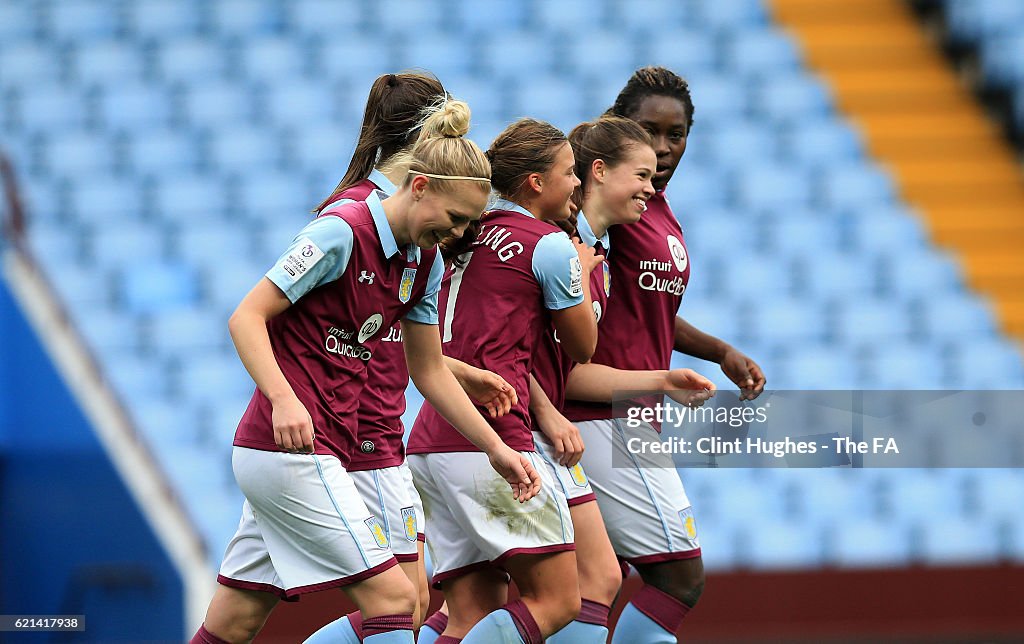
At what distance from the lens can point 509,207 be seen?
13.0 feet

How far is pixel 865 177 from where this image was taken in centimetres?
970

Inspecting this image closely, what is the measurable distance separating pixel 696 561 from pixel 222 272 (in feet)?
16.2

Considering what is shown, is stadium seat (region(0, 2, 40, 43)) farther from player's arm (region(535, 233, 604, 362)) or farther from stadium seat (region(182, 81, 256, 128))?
player's arm (region(535, 233, 604, 362))

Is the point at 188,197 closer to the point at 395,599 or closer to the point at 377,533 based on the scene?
the point at 377,533

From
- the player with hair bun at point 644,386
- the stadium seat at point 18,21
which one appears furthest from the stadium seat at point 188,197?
the player with hair bun at point 644,386

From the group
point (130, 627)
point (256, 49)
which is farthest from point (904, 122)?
point (130, 627)

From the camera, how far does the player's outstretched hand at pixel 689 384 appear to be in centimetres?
396

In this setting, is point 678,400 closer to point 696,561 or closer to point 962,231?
point 696,561

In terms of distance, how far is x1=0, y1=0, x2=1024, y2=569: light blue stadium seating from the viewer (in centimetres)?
773

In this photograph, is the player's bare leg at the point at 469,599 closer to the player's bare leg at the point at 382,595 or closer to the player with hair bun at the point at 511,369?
the player with hair bun at the point at 511,369

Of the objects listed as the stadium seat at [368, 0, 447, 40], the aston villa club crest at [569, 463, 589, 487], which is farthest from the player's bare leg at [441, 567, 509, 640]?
the stadium seat at [368, 0, 447, 40]

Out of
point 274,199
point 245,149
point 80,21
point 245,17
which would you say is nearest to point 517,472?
point 274,199

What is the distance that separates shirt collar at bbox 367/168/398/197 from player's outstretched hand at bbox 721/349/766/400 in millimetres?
1418

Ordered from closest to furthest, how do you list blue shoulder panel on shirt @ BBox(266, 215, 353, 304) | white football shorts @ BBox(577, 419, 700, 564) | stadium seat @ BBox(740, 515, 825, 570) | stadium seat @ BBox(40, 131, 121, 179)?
blue shoulder panel on shirt @ BBox(266, 215, 353, 304) → white football shorts @ BBox(577, 419, 700, 564) → stadium seat @ BBox(740, 515, 825, 570) → stadium seat @ BBox(40, 131, 121, 179)
